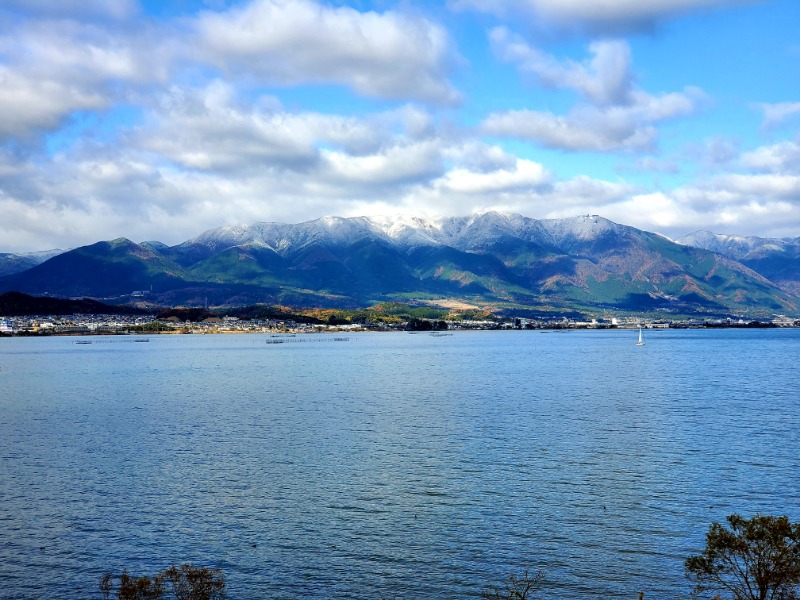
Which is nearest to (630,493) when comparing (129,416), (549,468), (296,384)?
(549,468)

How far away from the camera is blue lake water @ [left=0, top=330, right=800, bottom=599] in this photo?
2983 centimetres

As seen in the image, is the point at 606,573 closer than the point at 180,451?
Yes

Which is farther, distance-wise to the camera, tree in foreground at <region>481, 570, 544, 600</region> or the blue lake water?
the blue lake water

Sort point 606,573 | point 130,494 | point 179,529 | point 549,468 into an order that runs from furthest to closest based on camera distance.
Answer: point 549,468
point 130,494
point 179,529
point 606,573

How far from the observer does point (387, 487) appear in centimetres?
4116

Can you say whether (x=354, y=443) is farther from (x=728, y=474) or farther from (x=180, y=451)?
(x=728, y=474)

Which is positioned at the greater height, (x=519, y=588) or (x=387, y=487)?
(x=387, y=487)

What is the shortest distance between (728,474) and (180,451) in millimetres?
38213

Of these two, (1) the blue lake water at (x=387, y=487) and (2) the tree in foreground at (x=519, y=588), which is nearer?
(2) the tree in foreground at (x=519, y=588)

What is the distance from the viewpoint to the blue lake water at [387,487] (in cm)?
2983

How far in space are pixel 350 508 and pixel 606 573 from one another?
13969 mm

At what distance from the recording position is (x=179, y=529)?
3456 centimetres

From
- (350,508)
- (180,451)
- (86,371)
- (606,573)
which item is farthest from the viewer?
(86,371)

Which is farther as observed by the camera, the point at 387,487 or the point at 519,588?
the point at 387,487
